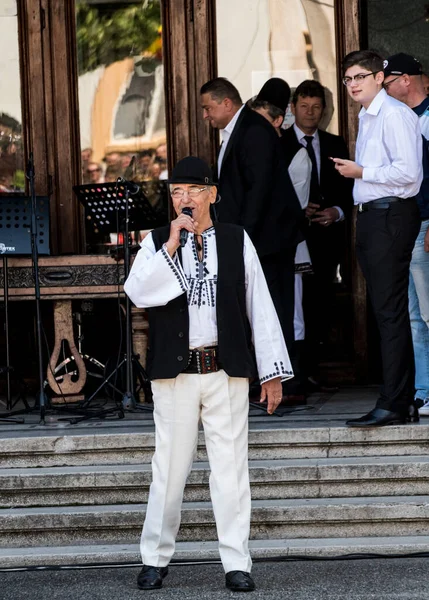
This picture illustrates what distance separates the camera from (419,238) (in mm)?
7645

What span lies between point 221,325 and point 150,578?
1.20 metres

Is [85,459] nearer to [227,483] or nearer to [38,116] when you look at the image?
[227,483]

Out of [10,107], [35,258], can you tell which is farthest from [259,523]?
[10,107]

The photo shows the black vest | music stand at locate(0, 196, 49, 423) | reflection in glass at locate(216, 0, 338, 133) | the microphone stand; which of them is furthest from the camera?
reflection in glass at locate(216, 0, 338, 133)

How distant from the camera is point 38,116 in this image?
380 inches

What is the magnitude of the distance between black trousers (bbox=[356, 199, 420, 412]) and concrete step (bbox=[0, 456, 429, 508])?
463 millimetres

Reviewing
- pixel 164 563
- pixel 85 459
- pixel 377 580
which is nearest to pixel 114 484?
pixel 85 459

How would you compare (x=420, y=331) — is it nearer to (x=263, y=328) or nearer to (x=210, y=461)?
(x=263, y=328)

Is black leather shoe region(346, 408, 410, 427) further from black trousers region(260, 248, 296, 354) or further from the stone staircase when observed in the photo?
black trousers region(260, 248, 296, 354)

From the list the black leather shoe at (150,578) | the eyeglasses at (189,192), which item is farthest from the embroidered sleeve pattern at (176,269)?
the black leather shoe at (150,578)

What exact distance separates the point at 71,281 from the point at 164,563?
336cm

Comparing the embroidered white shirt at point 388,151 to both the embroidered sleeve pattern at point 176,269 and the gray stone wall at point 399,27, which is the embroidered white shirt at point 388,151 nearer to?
the embroidered sleeve pattern at point 176,269

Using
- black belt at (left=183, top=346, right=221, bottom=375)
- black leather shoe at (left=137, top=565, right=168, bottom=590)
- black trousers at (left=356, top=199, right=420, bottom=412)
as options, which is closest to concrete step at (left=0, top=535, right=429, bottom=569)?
black leather shoe at (left=137, top=565, right=168, bottom=590)

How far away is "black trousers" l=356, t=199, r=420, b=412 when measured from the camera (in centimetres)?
715
